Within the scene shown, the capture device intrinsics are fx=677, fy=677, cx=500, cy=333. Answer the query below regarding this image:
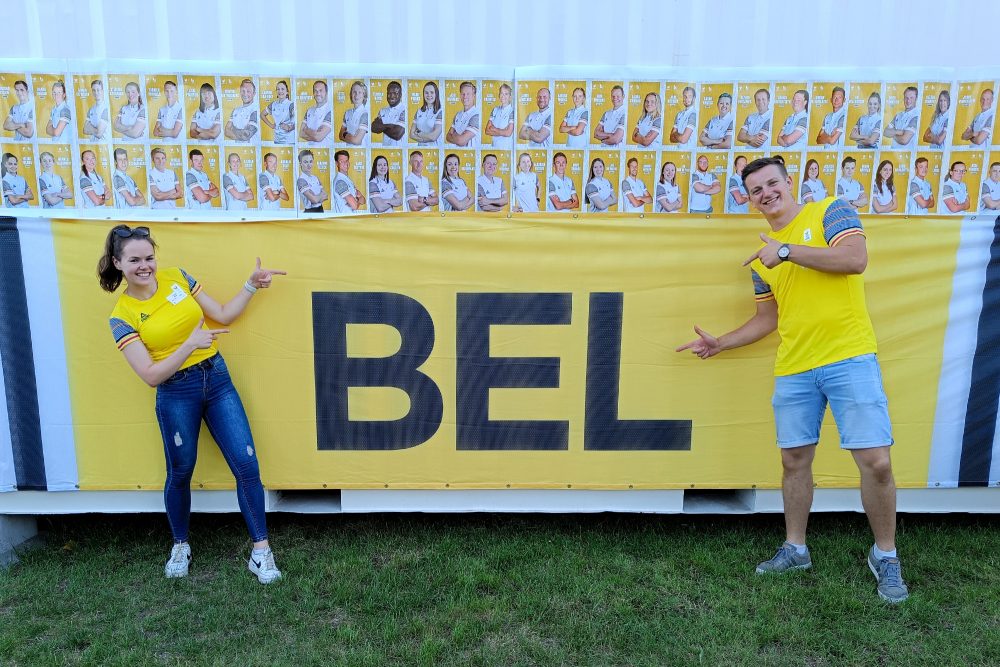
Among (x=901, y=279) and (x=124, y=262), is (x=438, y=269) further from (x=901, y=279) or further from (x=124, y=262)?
(x=901, y=279)

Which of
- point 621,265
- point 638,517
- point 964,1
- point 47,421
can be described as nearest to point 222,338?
point 47,421

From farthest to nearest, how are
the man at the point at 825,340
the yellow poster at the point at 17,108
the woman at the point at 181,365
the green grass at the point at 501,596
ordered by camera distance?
the yellow poster at the point at 17,108, the woman at the point at 181,365, the man at the point at 825,340, the green grass at the point at 501,596

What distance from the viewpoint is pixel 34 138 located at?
3232mm

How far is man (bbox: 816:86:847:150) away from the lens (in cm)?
325

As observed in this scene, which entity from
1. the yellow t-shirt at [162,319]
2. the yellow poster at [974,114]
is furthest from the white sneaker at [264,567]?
the yellow poster at [974,114]

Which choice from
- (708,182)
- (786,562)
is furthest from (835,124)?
(786,562)

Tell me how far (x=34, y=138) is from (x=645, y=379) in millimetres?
3209

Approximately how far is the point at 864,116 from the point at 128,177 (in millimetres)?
3579

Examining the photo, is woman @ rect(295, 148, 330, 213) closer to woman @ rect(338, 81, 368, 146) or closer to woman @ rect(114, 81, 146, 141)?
woman @ rect(338, 81, 368, 146)

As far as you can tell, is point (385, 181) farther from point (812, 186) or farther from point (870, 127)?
point (870, 127)

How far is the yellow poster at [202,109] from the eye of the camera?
3.20 metres

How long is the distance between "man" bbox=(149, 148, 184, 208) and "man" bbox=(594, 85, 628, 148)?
6.78ft

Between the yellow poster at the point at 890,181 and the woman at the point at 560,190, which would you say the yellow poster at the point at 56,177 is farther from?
the yellow poster at the point at 890,181

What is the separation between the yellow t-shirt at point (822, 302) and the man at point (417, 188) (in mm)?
1660
